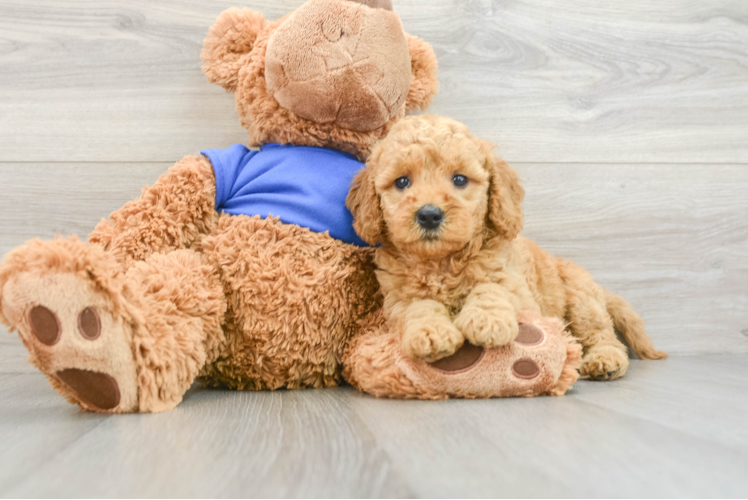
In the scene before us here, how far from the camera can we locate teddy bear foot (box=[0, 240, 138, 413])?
0.79 m

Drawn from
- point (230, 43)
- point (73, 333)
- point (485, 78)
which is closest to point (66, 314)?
point (73, 333)

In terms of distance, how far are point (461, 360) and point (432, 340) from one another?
78 mm

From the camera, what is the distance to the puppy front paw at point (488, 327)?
0.91 meters

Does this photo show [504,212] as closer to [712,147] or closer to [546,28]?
[546,28]

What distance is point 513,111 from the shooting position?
152 centimetres

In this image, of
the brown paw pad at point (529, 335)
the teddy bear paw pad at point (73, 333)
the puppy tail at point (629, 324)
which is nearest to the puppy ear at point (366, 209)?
the brown paw pad at point (529, 335)

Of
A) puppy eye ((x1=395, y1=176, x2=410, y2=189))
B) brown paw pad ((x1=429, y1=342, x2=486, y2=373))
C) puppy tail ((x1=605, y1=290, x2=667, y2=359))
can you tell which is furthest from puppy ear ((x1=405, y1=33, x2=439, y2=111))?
puppy tail ((x1=605, y1=290, x2=667, y2=359))

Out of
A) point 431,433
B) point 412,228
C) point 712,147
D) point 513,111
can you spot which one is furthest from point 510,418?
point 712,147

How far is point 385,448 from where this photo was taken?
69 centimetres

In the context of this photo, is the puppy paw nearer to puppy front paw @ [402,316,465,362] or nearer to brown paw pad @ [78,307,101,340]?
puppy front paw @ [402,316,465,362]

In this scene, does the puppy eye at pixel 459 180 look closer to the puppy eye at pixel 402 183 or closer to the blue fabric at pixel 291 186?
the puppy eye at pixel 402 183

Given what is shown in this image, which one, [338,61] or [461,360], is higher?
[338,61]

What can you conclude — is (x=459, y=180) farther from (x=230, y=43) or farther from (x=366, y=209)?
(x=230, y=43)

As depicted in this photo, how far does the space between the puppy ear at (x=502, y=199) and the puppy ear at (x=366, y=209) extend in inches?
8.4
